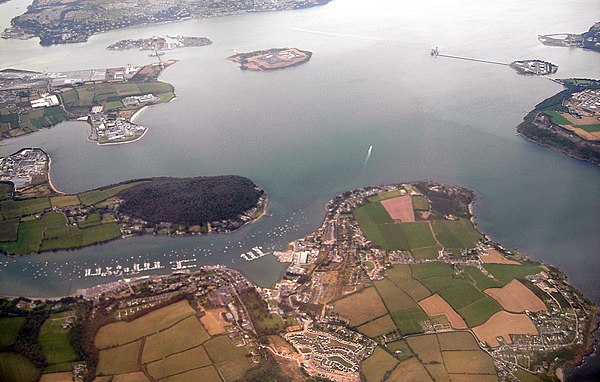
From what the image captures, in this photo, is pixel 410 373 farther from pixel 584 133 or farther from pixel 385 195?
pixel 584 133

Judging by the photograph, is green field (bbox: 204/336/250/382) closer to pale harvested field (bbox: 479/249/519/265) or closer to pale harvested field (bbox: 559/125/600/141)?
pale harvested field (bbox: 479/249/519/265)

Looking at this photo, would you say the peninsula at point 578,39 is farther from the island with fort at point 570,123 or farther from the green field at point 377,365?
the green field at point 377,365

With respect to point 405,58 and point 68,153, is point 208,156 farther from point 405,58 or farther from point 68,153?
point 405,58

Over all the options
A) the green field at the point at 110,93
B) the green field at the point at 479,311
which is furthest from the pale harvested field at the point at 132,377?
the green field at the point at 110,93

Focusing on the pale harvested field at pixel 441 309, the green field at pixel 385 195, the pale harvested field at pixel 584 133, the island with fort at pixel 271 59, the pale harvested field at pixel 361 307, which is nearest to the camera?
the pale harvested field at pixel 441 309

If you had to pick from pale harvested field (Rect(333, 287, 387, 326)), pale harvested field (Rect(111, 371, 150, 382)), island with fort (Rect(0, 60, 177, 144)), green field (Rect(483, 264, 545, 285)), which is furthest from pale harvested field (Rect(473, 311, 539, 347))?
island with fort (Rect(0, 60, 177, 144))
